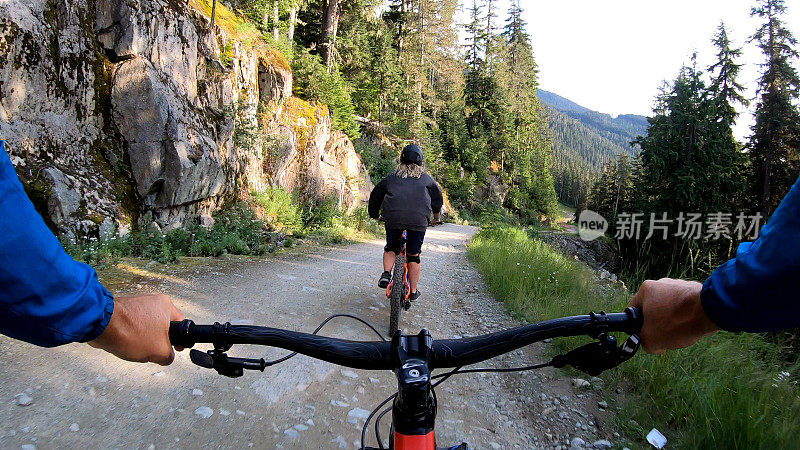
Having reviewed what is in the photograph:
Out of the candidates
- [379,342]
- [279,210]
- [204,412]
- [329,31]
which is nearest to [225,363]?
[379,342]

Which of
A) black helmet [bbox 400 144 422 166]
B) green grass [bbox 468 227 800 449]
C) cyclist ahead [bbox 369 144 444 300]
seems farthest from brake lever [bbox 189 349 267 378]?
black helmet [bbox 400 144 422 166]

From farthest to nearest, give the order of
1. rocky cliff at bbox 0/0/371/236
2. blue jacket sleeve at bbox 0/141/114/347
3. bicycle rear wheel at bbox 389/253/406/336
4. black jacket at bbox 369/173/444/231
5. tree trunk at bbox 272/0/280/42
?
tree trunk at bbox 272/0/280/42 → rocky cliff at bbox 0/0/371/236 → black jacket at bbox 369/173/444/231 → bicycle rear wheel at bbox 389/253/406/336 → blue jacket sleeve at bbox 0/141/114/347

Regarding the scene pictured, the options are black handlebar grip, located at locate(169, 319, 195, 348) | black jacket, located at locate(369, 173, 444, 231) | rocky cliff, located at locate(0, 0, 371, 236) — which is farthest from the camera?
rocky cliff, located at locate(0, 0, 371, 236)

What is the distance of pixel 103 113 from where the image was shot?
24.0 ft

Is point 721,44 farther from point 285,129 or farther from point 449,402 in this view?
point 449,402

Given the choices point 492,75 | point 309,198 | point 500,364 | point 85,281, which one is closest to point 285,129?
point 309,198

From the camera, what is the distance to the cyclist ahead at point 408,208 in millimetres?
5168

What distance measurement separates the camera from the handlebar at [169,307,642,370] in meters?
1.24

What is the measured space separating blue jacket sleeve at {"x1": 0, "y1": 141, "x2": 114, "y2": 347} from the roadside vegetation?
5.69 m

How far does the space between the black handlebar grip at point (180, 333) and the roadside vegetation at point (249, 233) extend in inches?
216

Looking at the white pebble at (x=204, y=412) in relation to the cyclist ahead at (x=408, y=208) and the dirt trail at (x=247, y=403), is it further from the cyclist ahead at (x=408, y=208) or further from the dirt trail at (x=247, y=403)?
the cyclist ahead at (x=408, y=208)

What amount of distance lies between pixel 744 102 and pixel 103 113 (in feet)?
113

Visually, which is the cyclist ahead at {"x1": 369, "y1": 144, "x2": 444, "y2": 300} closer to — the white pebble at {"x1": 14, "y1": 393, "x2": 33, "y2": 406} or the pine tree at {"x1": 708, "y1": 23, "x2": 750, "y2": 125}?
the white pebble at {"x1": 14, "y1": 393, "x2": 33, "y2": 406}

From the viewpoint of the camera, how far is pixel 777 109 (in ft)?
75.5
